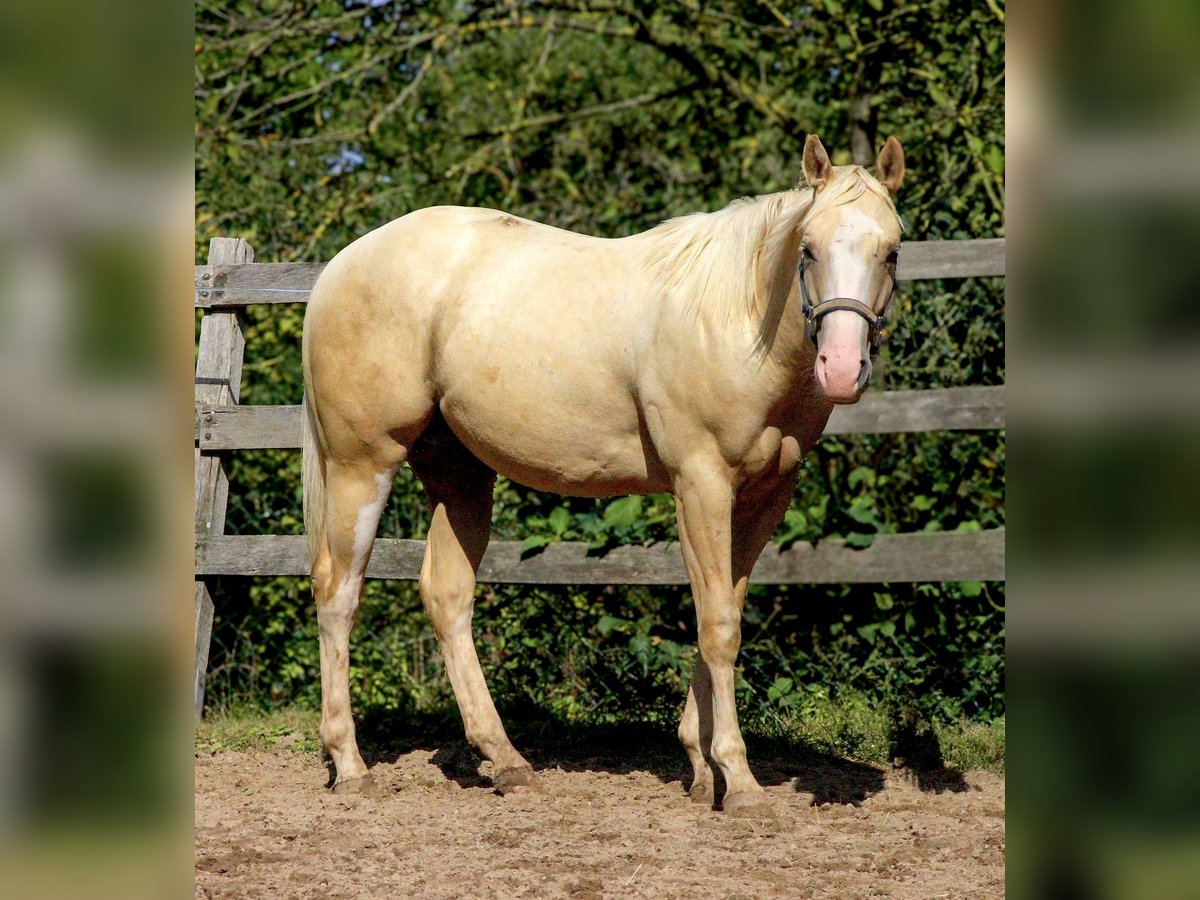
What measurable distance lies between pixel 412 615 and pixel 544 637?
97 centimetres

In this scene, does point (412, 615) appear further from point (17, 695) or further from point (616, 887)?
point (17, 695)

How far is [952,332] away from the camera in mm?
5438

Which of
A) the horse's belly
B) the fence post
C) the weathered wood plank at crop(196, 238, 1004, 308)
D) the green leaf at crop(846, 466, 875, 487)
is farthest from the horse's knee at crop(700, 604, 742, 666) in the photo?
the fence post

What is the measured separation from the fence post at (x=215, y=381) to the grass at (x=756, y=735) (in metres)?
0.44

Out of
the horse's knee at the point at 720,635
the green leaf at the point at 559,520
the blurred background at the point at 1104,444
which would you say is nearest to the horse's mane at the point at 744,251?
the horse's knee at the point at 720,635

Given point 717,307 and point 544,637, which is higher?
point 717,307

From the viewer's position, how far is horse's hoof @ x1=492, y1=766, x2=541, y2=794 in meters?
4.19

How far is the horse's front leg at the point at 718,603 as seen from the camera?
12.4 ft

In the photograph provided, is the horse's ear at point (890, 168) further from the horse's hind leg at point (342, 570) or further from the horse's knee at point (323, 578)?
the horse's knee at point (323, 578)

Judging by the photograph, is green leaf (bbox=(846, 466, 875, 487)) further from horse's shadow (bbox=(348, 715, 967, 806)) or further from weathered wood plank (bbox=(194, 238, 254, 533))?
weathered wood plank (bbox=(194, 238, 254, 533))

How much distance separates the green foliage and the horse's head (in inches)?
70.5

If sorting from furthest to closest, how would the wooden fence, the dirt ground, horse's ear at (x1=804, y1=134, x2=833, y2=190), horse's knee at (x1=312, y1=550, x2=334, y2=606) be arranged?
1. the wooden fence
2. horse's knee at (x1=312, y1=550, x2=334, y2=606)
3. horse's ear at (x1=804, y1=134, x2=833, y2=190)
4. the dirt ground

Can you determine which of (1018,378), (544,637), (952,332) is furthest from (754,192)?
(1018,378)

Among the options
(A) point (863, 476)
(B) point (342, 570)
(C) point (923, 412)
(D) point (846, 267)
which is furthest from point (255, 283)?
(D) point (846, 267)
